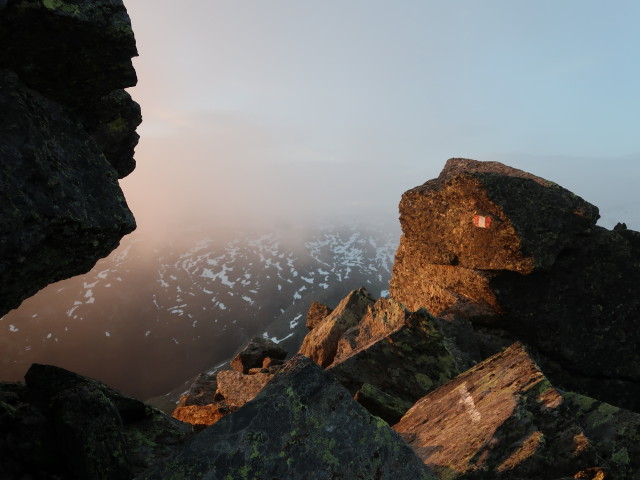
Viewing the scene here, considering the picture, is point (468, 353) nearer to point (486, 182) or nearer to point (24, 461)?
point (486, 182)

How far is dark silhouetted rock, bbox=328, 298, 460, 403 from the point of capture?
14398mm

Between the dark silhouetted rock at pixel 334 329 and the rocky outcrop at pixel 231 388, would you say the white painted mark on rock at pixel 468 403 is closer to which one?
the rocky outcrop at pixel 231 388

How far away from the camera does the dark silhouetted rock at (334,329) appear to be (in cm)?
2178

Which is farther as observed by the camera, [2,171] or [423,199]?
[423,199]

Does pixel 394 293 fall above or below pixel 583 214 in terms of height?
above

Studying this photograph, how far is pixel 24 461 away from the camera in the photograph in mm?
7172

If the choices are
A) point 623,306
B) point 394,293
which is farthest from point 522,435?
point 394,293

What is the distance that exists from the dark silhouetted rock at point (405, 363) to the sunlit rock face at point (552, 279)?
4.56 meters

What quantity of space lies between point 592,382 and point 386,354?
34.0 feet

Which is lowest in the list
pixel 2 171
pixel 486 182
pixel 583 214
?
pixel 583 214

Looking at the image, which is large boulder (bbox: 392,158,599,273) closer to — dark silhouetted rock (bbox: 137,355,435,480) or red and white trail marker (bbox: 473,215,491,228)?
red and white trail marker (bbox: 473,215,491,228)

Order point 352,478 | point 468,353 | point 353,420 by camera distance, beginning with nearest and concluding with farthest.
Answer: point 352,478
point 353,420
point 468,353

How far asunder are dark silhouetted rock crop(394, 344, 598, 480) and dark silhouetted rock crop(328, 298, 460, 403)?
167 inches

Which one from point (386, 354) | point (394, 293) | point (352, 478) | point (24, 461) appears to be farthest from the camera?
point (394, 293)
